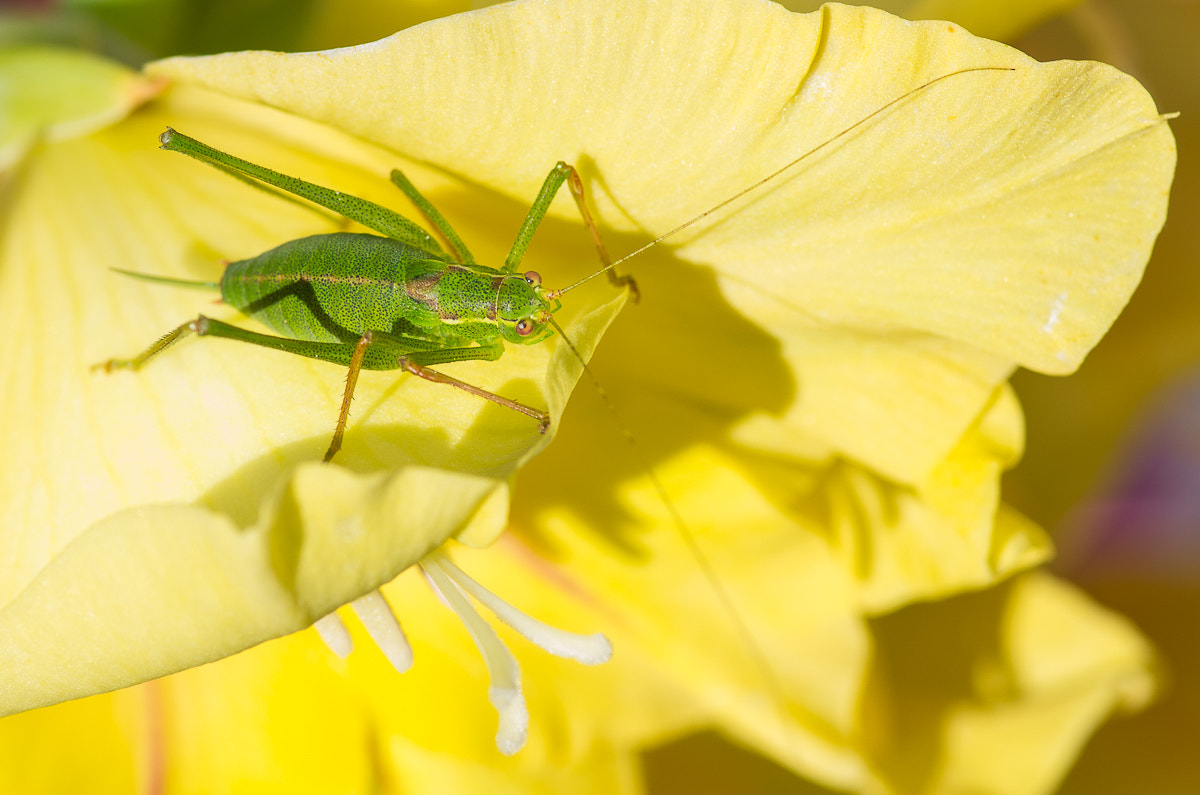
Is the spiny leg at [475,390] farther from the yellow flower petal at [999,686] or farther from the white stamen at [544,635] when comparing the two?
the yellow flower petal at [999,686]

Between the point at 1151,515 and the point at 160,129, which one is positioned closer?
the point at 160,129

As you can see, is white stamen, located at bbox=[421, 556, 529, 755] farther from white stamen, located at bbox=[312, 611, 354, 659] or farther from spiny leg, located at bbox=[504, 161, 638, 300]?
spiny leg, located at bbox=[504, 161, 638, 300]

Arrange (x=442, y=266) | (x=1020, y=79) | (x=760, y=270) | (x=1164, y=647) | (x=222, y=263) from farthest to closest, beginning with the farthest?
(x=1164, y=647), (x=442, y=266), (x=222, y=263), (x=760, y=270), (x=1020, y=79)

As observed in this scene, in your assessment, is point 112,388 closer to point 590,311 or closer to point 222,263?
point 222,263

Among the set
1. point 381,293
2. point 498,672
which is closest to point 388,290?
point 381,293

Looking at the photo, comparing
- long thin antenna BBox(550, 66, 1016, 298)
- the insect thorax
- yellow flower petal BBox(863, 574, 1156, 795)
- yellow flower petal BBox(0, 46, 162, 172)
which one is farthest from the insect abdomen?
yellow flower petal BBox(863, 574, 1156, 795)

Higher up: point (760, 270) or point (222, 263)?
point (760, 270)

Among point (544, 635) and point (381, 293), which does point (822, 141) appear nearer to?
point (544, 635)

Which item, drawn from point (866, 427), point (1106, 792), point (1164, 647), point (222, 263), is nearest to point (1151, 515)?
point (1164, 647)
